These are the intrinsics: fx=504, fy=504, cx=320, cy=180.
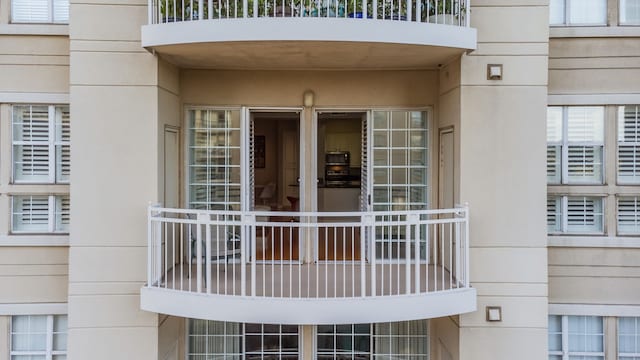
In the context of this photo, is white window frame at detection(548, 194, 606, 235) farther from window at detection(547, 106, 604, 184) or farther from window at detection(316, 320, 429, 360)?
window at detection(316, 320, 429, 360)

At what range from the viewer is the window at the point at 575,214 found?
6789 mm

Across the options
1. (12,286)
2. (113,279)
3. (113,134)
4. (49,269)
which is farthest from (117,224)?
(12,286)

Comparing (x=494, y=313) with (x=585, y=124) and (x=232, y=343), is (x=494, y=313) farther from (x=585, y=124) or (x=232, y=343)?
(x=232, y=343)

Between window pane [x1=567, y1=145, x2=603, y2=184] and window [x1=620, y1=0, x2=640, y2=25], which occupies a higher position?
window [x1=620, y1=0, x2=640, y2=25]

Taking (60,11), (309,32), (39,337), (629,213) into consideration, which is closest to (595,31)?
(629,213)

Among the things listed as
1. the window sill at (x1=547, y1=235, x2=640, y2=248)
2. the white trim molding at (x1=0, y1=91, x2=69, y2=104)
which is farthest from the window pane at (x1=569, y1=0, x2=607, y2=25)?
the white trim molding at (x1=0, y1=91, x2=69, y2=104)

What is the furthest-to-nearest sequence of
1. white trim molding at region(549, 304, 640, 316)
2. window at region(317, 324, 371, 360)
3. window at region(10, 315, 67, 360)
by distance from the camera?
window at region(317, 324, 371, 360) < window at region(10, 315, 67, 360) < white trim molding at region(549, 304, 640, 316)

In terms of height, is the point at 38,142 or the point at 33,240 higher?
the point at 38,142

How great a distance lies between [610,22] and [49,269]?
8.14m

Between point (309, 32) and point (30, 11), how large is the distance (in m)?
4.13

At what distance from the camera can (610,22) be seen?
6.75 meters

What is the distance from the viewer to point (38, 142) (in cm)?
672

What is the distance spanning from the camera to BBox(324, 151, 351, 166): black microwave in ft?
43.4

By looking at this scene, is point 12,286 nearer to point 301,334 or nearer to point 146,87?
point 146,87
